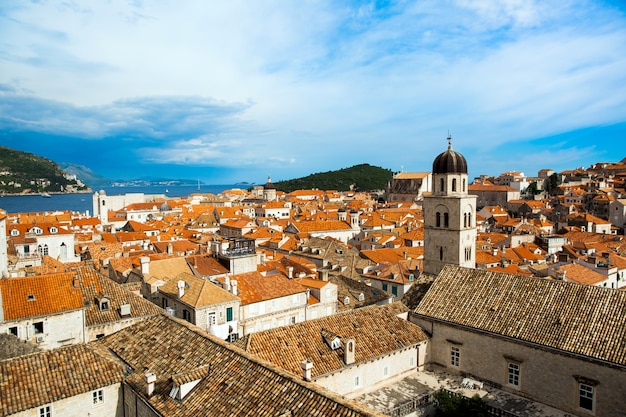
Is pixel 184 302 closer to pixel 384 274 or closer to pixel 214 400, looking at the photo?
pixel 214 400

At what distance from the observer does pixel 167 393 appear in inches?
591

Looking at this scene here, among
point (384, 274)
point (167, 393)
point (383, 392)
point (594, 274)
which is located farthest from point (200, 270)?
point (594, 274)

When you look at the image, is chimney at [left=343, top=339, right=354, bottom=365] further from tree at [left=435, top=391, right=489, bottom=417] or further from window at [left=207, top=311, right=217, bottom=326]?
window at [left=207, top=311, right=217, bottom=326]

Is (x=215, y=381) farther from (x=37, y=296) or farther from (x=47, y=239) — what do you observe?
(x=47, y=239)

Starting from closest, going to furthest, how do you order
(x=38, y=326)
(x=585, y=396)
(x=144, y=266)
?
(x=585, y=396) < (x=38, y=326) < (x=144, y=266)

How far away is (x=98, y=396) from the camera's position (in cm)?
1599

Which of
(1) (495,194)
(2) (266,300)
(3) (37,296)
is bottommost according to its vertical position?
(2) (266,300)

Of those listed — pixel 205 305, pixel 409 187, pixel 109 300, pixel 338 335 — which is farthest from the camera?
pixel 409 187

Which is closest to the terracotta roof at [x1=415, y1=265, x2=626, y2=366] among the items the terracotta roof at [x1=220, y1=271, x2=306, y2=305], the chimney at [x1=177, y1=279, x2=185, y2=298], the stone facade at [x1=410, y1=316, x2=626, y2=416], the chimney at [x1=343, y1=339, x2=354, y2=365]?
the stone facade at [x1=410, y1=316, x2=626, y2=416]

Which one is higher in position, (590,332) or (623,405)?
(590,332)

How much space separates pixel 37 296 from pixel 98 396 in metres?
9.38

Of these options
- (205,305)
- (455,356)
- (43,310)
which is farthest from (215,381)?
(455,356)

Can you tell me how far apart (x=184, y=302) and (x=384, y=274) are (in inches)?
810

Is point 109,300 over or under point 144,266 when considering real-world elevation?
under
